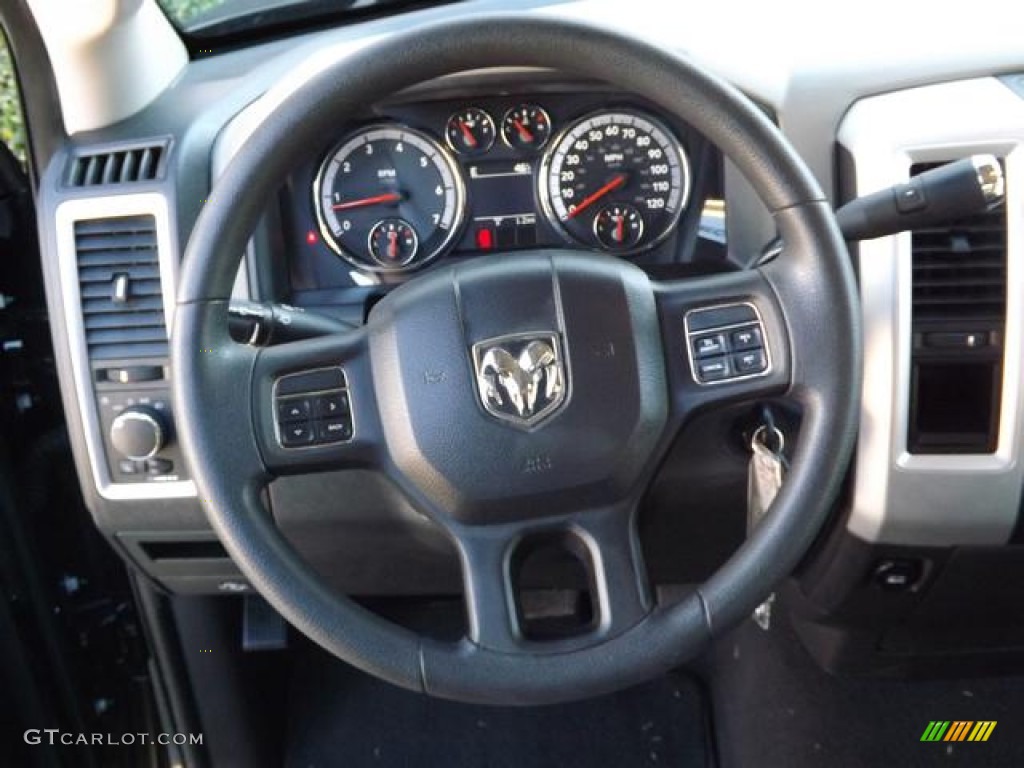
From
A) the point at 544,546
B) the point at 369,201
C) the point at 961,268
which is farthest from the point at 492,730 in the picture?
the point at 961,268

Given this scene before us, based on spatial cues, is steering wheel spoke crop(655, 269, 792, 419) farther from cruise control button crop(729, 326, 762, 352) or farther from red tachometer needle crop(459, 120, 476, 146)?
red tachometer needle crop(459, 120, 476, 146)

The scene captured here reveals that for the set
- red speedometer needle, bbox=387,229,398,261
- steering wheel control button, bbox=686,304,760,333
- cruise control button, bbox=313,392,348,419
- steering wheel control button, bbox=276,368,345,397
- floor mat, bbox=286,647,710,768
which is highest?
steering wheel control button, bbox=686,304,760,333

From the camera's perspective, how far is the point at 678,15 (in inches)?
52.7

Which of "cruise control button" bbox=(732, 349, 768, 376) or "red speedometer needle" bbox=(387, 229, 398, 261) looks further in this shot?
"red speedometer needle" bbox=(387, 229, 398, 261)

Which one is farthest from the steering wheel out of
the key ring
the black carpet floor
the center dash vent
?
the black carpet floor

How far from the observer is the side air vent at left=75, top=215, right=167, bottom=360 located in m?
1.28

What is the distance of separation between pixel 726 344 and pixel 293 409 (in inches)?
16.5

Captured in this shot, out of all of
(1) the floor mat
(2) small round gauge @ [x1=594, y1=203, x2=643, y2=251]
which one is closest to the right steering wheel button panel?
(2) small round gauge @ [x1=594, y1=203, x2=643, y2=251]

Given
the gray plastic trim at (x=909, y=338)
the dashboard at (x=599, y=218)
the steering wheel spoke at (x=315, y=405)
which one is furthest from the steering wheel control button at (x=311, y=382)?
the gray plastic trim at (x=909, y=338)

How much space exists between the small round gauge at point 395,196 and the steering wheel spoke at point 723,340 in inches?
13.3

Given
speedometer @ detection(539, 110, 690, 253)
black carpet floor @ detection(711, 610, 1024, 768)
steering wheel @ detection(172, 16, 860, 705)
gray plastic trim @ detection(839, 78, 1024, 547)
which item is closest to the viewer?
steering wheel @ detection(172, 16, 860, 705)

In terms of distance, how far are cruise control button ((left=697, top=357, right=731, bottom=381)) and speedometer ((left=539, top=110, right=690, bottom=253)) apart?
0.29 meters

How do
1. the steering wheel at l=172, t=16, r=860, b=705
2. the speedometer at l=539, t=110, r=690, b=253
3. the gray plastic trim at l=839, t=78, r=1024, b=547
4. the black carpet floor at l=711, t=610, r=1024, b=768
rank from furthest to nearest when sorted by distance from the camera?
the black carpet floor at l=711, t=610, r=1024, b=768 < the speedometer at l=539, t=110, r=690, b=253 < the gray plastic trim at l=839, t=78, r=1024, b=547 < the steering wheel at l=172, t=16, r=860, b=705

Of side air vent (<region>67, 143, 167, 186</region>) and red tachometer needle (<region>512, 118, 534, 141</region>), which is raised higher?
red tachometer needle (<region>512, 118, 534, 141</region>)
